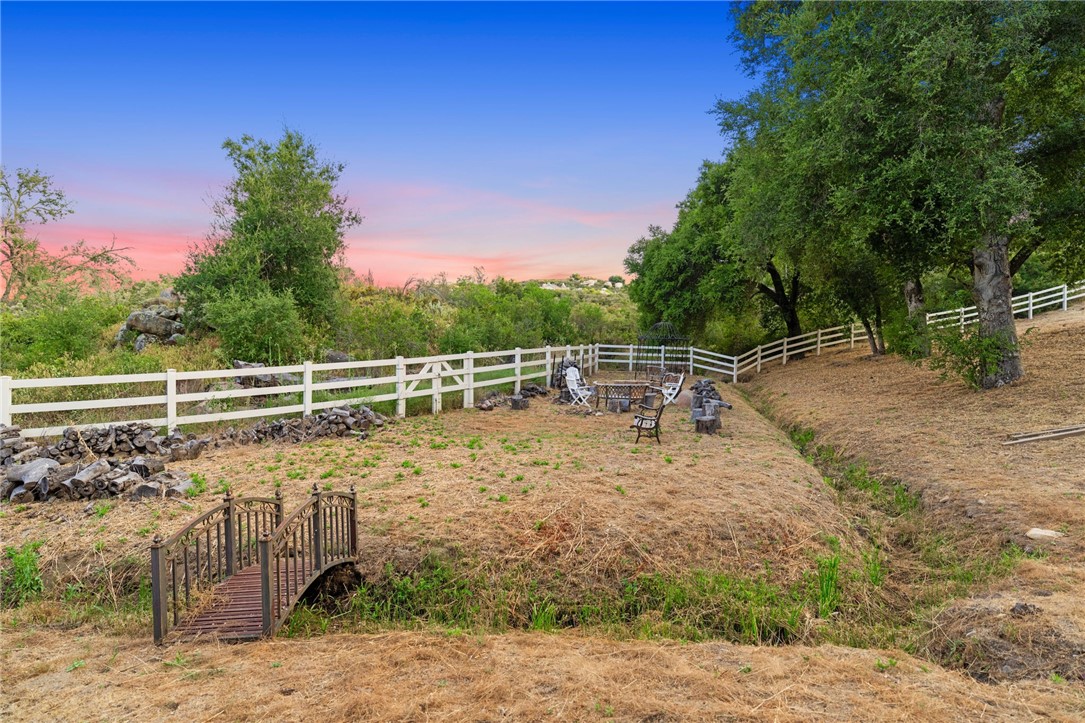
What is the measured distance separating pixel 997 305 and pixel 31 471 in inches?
695

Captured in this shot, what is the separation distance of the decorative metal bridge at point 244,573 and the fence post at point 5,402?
5212mm

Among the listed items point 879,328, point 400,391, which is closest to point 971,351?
point 879,328

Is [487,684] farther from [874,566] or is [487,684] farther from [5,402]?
[5,402]

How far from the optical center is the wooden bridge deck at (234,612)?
4.79 meters

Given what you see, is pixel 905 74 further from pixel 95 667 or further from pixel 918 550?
pixel 95 667

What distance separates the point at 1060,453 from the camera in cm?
891

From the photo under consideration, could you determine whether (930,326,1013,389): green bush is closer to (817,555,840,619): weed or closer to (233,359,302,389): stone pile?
(817,555,840,619): weed

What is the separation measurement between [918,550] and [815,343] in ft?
72.5

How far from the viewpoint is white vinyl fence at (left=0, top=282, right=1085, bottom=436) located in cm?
1004

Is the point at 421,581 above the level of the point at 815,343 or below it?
below

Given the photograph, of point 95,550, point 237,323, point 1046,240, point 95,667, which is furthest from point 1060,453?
point 237,323

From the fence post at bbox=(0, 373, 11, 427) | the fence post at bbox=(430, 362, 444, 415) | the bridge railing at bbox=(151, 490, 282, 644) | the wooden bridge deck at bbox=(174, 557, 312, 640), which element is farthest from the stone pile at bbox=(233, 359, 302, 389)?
the wooden bridge deck at bbox=(174, 557, 312, 640)

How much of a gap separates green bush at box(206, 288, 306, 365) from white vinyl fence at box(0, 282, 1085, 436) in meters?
2.23

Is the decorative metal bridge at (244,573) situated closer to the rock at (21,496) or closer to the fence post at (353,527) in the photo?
the fence post at (353,527)
